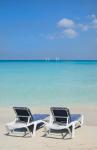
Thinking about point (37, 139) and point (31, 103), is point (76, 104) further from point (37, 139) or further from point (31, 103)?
point (37, 139)

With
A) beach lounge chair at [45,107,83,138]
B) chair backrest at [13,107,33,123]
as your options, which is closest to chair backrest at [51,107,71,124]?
beach lounge chair at [45,107,83,138]

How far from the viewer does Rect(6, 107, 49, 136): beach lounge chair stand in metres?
8.08

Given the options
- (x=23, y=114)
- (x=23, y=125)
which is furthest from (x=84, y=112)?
(x=23, y=125)

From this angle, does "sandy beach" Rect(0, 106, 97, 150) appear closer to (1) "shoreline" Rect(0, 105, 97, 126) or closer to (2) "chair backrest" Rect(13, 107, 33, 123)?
(2) "chair backrest" Rect(13, 107, 33, 123)

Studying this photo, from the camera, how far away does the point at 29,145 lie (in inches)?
286

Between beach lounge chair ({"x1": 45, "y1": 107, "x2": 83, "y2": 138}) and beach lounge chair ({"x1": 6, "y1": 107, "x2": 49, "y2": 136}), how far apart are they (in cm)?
32

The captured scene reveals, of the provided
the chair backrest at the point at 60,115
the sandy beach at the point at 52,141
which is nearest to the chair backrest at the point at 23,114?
the sandy beach at the point at 52,141

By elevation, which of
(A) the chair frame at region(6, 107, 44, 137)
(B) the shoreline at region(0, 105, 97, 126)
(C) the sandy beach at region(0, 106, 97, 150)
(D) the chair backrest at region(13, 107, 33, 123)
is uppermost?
(D) the chair backrest at region(13, 107, 33, 123)

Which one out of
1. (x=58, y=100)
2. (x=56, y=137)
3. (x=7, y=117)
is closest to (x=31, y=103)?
(x=58, y=100)

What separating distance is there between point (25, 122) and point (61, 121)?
0.84 meters

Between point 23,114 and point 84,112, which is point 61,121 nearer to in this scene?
point 23,114

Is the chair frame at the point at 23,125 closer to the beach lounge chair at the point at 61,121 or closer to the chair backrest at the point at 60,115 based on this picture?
the beach lounge chair at the point at 61,121

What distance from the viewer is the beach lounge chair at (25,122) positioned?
26.5 feet

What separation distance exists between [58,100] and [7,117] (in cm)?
520
